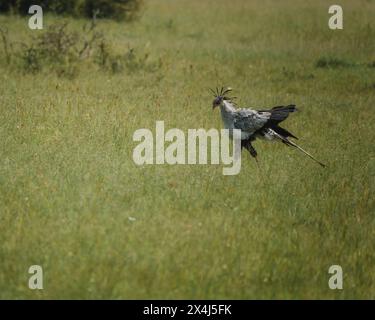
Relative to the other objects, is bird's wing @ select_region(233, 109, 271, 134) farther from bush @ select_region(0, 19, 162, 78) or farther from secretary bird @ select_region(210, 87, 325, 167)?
bush @ select_region(0, 19, 162, 78)

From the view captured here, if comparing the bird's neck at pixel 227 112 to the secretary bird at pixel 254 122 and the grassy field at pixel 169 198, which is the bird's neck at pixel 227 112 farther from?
the grassy field at pixel 169 198

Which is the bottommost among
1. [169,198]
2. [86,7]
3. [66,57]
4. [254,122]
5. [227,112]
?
[169,198]

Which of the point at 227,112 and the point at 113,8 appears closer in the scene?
the point at 227,112

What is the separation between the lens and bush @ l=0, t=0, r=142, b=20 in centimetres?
2044

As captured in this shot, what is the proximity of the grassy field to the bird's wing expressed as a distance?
0.60 meters

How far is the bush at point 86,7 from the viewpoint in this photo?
2044 cm

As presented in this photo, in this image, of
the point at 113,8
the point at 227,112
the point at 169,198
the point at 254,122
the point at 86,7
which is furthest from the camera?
the point at 113,8

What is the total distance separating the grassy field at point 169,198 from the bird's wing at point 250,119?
0.60 m

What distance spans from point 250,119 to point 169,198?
199cm

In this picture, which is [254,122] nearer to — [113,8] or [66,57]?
[66,57]

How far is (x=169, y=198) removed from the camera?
266 inches

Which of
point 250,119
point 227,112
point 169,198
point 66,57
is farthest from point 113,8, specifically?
point 169,198
